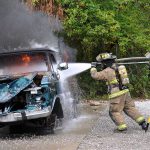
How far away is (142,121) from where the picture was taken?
10.8 metres

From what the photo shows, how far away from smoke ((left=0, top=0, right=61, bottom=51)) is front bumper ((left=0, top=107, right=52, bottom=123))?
7800 mm

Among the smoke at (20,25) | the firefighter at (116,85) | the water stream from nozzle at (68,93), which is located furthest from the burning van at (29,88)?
the smoke at (20,25)

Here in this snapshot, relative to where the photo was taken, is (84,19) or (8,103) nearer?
(8,103)

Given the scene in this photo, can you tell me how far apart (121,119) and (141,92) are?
8.94 meters

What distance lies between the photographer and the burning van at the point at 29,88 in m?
10.3

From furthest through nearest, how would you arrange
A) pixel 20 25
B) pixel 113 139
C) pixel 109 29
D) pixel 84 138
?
pixel 20 25 < pixel 109 29 < pixel 84 138 < pixel 113 139

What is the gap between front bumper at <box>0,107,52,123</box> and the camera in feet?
33.6

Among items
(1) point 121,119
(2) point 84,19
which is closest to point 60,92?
(1) point 121,119

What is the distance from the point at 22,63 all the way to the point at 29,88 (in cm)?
137

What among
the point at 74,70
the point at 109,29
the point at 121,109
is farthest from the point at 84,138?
the point at 109,29

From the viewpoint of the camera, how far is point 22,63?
1170cm

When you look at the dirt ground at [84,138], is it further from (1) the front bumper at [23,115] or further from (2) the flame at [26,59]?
(2) the flame at [26,59]

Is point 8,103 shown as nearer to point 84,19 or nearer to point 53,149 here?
point 53,149

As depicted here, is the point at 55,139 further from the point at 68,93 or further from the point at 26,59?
the point at 68,93
